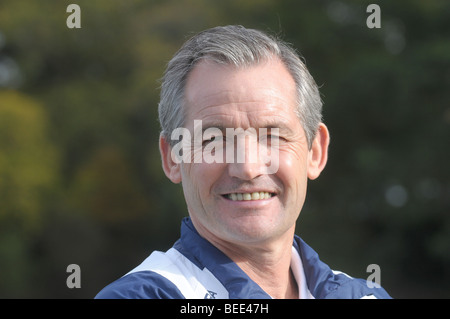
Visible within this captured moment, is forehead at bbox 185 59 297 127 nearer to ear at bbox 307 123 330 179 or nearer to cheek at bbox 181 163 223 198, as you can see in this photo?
cheek at bbox 181 163 223 198

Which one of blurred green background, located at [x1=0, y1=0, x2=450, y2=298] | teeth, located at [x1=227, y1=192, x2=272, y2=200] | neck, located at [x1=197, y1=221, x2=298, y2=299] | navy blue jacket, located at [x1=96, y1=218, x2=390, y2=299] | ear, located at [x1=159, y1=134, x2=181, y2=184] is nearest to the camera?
navy blue jacket, located at [x1=96, y1=218, x2=390, y2=299]

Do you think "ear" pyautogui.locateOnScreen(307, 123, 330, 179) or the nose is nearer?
the nose

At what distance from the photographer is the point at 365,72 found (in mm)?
13805

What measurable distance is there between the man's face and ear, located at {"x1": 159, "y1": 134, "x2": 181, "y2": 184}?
0.14 meters

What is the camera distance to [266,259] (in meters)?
2.00

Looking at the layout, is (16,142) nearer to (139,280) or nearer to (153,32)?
(153,32)

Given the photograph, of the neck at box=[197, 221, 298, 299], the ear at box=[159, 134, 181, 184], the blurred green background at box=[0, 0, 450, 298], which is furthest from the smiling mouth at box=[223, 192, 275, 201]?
the blurred green background at box=[0, 0, 450, 298]

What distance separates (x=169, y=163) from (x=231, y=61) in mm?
467

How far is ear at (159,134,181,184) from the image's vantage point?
2.10 meters

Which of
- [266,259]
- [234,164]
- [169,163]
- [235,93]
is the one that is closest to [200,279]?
[266,259]

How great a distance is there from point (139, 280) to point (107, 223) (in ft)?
52.1

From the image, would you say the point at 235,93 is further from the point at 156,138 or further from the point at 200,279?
the point at 156,138

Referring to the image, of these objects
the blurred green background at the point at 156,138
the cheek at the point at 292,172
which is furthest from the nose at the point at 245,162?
the blurred green background at the point at 156,138

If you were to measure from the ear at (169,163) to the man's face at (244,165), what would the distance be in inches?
5.5
